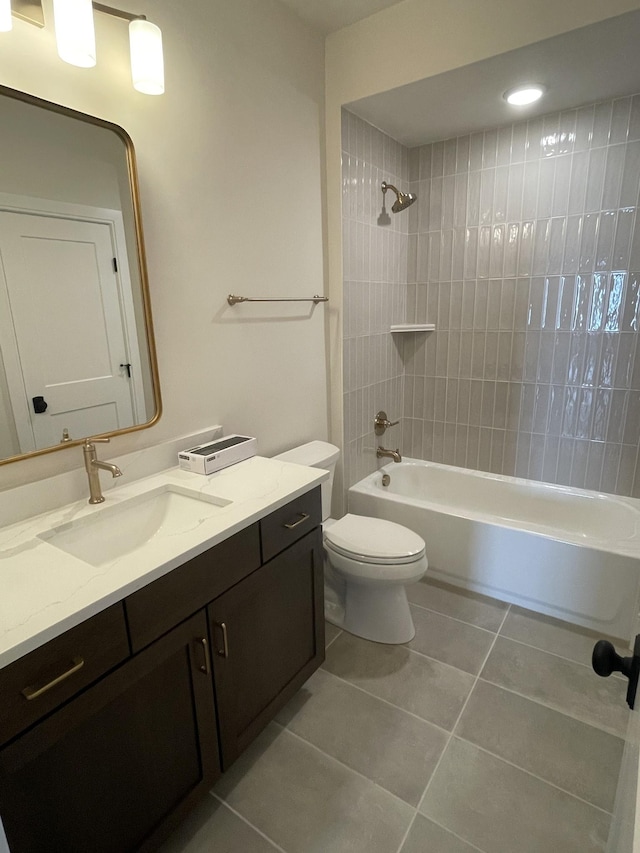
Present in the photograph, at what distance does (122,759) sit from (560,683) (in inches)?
61.3

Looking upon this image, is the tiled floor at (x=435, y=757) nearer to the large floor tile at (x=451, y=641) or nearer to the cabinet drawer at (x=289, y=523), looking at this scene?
the large floor tile at (x=451, y=641)

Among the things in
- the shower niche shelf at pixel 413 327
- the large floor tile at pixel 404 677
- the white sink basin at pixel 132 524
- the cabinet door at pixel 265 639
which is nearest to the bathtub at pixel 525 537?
the large floor tile at pixel 404 677

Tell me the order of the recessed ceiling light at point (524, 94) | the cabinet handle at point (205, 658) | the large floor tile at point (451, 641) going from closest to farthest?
the cabinet handle at point (205, 658) → the large floor tile at point (451, 641) → the recessed ceiling light at point (524, 94)

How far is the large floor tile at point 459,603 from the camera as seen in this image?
213 centimetres

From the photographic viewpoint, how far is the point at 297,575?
1506 mm

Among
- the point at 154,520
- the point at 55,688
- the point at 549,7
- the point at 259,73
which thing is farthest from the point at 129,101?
the point at 55,688

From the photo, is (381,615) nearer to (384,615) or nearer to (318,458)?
(384,615)

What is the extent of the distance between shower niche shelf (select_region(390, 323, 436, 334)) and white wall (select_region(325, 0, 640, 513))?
0.58m

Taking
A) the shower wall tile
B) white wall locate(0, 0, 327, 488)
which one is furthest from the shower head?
white wall locate(0, 0, 327, 488)

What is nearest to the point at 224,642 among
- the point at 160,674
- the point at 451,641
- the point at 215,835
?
the point at 160,674

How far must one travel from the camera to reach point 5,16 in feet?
3.39

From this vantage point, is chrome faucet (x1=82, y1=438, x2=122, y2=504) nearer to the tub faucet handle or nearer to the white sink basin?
the white sink basin

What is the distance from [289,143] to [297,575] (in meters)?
1.76

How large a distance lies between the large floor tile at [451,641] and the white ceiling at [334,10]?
8.61 feet
